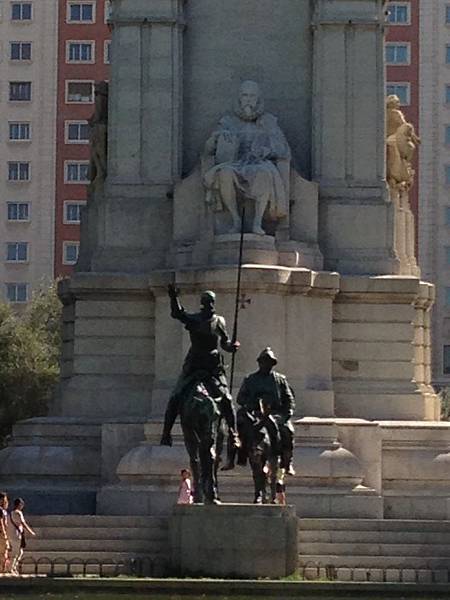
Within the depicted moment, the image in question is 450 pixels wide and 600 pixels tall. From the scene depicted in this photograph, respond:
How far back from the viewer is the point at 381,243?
41719 mm

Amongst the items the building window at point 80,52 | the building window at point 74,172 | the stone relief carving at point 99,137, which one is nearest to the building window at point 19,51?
the building window at point 80,52

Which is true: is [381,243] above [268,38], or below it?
below

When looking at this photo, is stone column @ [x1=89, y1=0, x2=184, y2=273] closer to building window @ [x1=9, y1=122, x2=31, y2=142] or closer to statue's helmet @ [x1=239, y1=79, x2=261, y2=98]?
statue's helmet @ [x1=239, y1=79, x2=261, y2=98]

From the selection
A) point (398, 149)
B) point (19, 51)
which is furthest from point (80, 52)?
point (398, 149)

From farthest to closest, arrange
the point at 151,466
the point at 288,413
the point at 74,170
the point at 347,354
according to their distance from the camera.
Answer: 1. the point at 74,170
2. the point at 347,354
3. the point at 151,466
4. the point at 288,413

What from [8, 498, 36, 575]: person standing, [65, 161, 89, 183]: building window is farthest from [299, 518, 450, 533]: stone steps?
[65, 161, 89, 183]: building window

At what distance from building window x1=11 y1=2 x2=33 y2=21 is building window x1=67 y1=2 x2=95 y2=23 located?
7.04 feet

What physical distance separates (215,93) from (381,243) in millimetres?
4746

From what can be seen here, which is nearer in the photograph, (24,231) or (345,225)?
(345,225)

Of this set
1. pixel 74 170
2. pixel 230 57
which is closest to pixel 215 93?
pixel 230 57

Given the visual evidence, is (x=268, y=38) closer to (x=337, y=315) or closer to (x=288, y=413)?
(x=337, y=315)

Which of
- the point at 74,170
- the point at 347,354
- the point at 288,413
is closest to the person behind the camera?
the point at 288,413

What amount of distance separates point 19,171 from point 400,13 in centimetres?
1958

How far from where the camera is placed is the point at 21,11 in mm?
98438
